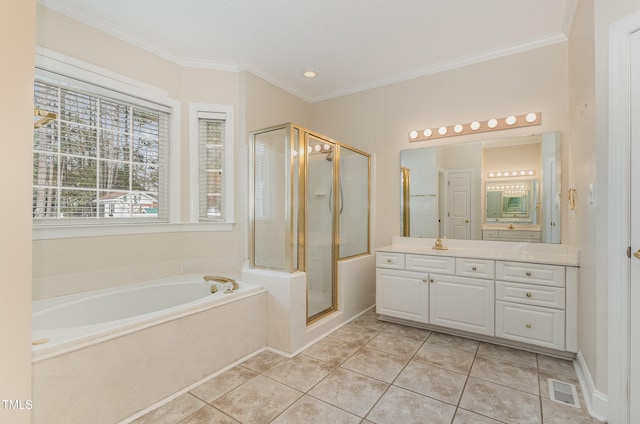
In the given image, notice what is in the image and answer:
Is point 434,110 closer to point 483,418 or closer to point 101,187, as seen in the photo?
point 483,418

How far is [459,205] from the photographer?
3039mm

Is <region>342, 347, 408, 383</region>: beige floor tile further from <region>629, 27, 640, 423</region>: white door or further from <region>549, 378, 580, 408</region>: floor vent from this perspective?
<region>629, 27, 640, 423</region>: white door

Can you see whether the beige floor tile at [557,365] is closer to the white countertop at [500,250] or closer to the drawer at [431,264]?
the white countertop at [500,250]

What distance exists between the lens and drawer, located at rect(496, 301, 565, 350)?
2.23 meters

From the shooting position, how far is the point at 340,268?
3.07 meters

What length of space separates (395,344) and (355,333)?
39 cm

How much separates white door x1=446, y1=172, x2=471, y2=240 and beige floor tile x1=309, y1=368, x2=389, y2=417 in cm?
173

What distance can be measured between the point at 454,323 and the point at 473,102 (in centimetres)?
214

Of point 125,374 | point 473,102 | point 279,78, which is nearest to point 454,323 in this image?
point 473,102

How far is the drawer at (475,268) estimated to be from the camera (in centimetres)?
250

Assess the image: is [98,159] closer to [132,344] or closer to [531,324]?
[132,344]

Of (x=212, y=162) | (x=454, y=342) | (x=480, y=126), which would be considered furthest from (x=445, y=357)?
(x=212, y=162)

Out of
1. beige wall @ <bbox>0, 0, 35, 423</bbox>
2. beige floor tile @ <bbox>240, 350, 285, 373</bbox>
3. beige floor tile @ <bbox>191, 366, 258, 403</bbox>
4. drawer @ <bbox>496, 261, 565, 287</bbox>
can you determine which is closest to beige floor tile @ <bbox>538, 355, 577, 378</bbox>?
drawer @ <bbox>496, 261, 565, 287</bbox>

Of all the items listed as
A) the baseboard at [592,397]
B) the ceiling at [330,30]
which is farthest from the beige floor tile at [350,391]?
the ceiling at [330,30]
